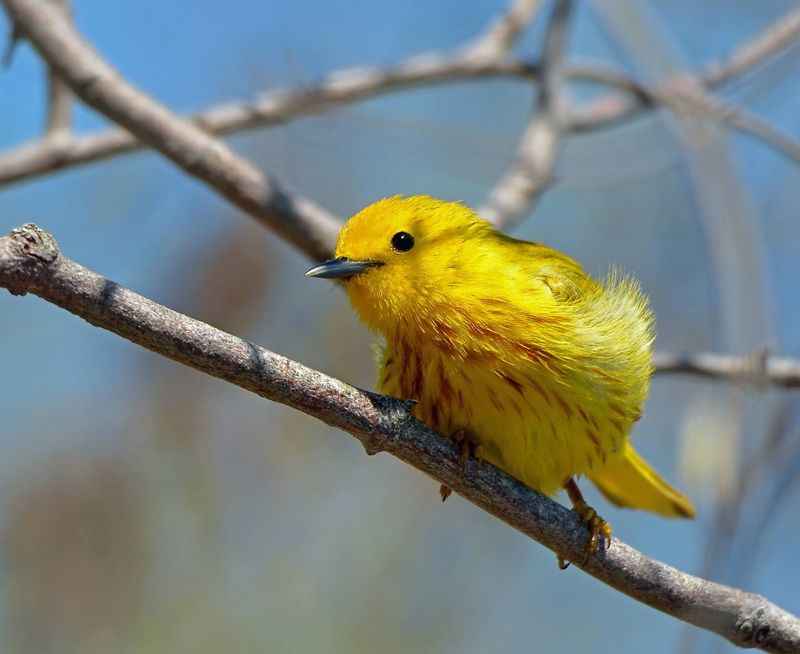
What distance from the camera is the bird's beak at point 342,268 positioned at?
3.82m

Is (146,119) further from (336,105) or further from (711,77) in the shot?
(711,77)

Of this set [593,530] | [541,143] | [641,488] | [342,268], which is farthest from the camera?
[541,143]

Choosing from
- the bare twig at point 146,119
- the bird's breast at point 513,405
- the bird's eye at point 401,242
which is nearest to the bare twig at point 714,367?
the bird's breast at point 513,405

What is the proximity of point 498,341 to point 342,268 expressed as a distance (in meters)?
0.71

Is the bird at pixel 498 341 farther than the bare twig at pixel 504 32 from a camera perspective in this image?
No

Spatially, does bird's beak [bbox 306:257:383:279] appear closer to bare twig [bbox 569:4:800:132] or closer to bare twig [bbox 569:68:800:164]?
bare twig [bbox 569:68:800:164]

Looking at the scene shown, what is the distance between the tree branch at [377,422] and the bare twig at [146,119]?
1963 mm

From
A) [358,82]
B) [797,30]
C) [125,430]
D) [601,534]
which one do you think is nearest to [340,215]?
[358,82]

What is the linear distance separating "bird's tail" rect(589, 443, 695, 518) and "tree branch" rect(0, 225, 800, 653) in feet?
4.01

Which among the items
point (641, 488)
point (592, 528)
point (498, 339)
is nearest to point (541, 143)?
point (641, 488)

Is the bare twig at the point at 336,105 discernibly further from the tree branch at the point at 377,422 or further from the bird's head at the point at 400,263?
the tree branch at the point at 377,422

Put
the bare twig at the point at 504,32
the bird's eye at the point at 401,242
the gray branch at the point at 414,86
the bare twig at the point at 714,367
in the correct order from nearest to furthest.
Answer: the bird's eye at the point at 401,242
the bare twig at the point at 714,367
the gray branch at the point at 414,86
the bare twig at the point at 504,32

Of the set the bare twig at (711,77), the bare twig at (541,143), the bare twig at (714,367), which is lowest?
the bare twig at (714,367)

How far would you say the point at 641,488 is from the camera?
15.3 ft
